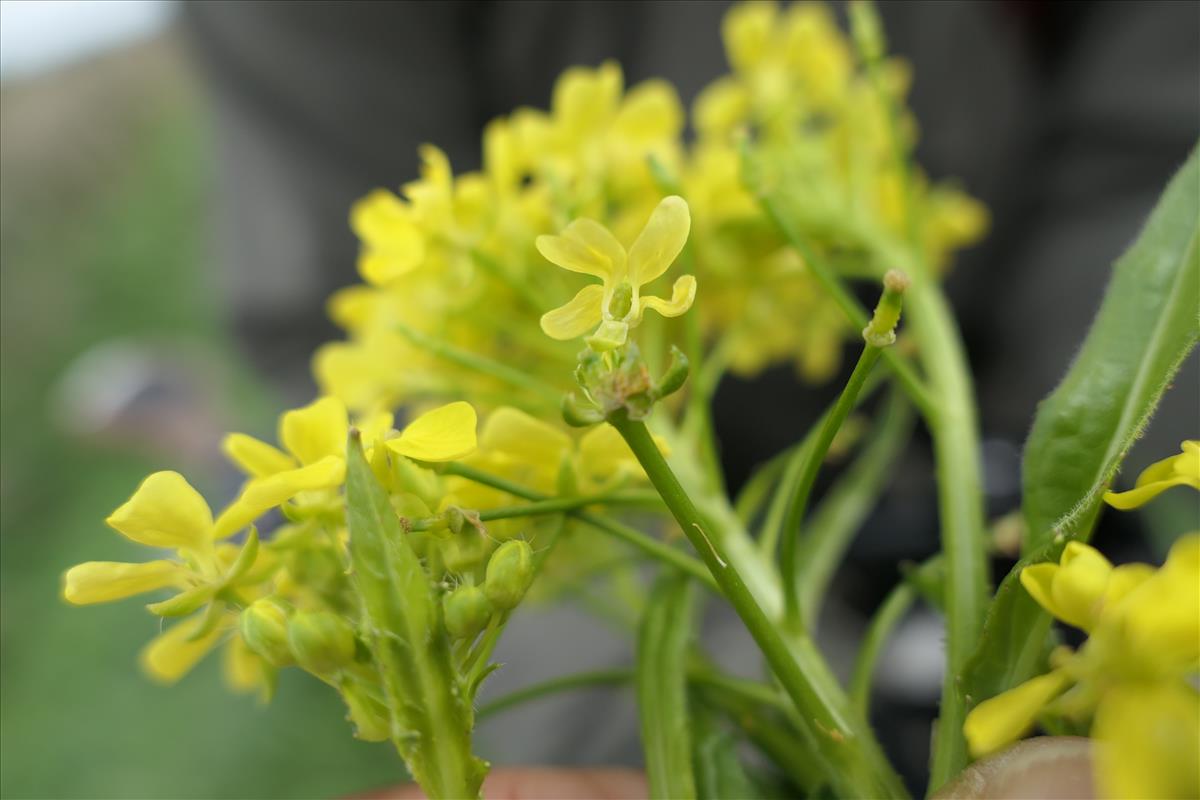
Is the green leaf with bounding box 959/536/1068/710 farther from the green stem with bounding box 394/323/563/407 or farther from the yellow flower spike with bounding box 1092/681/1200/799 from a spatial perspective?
the green stem with bounding box 394/323/563/407

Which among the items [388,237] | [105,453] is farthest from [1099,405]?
[105,453]

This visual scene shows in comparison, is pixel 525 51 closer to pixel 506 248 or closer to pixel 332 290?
pixel 332 290

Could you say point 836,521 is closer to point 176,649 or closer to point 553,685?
point 553,685

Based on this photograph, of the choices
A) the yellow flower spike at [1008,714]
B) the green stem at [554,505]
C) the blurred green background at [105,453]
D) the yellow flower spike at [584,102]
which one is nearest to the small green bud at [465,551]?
the green stem at [554,505]

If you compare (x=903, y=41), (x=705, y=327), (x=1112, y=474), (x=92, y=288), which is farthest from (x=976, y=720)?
(x=92, y=288)

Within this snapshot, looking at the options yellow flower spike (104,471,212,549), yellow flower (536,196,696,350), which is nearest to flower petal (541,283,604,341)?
yellow flower (536,196,696,350)

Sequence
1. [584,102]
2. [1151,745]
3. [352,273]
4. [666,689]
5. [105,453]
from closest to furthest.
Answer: [1151,745] < [666,689] < [584,102] < [352,273] < [105,453]
